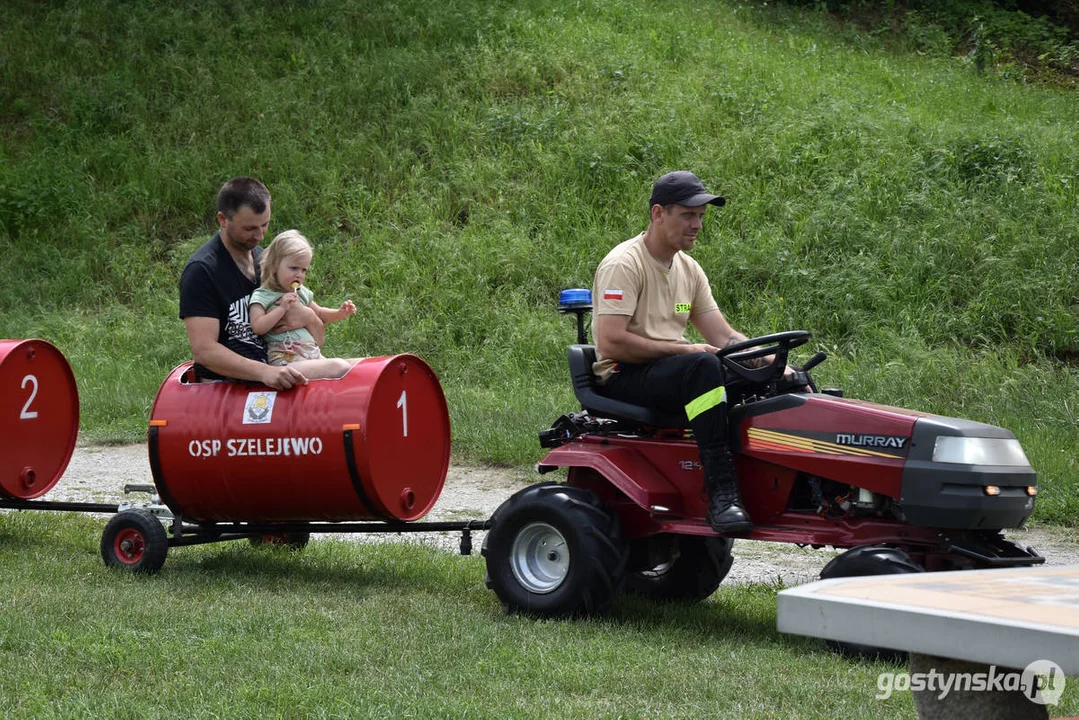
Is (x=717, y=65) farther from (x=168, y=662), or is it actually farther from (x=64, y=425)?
(x=168, y=662)

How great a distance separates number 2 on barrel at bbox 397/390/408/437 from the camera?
6.78m

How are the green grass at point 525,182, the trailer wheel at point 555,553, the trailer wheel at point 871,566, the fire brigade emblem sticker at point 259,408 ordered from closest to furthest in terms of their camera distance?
the trailer wheel at point 871,566
the trailer wheel at point 555,553
the fire brigade emblem sticker at point 259,408
the green grass at point 525,182

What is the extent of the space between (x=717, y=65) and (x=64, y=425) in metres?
12.8

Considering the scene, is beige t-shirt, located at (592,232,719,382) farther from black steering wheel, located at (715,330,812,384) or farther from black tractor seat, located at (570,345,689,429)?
black steering wheel, located at (715,330,812,384)

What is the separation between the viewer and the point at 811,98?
1706 centimetres

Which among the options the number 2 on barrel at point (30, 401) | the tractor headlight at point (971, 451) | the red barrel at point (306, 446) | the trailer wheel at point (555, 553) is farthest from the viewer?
the number 2 on barrel at point (30, 401)

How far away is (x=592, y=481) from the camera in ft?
20.7

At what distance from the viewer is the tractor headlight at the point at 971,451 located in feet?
17.4

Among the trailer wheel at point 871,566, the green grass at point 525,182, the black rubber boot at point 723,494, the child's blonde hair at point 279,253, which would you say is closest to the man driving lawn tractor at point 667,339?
the black rubber boot at point 723,494

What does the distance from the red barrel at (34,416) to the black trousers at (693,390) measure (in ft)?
12.9

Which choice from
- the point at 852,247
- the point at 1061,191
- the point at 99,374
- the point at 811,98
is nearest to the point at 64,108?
the point at 99,374

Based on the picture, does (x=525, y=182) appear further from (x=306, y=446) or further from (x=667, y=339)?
(x=667, y=339)

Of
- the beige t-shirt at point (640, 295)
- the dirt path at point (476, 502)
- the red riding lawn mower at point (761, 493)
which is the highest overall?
the beige t-shirt at point (640, 295)
